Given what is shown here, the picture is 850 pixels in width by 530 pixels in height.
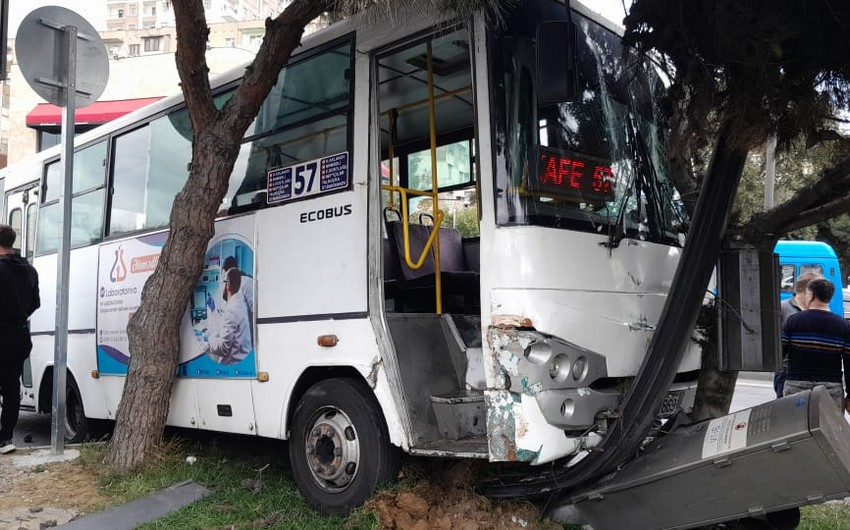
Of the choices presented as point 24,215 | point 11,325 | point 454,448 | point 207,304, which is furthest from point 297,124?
point 24,215

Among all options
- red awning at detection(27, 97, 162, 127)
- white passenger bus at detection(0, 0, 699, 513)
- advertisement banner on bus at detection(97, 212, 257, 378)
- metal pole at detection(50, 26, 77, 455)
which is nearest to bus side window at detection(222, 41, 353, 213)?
white passenger bus at detection(0, 0, 699, 513)

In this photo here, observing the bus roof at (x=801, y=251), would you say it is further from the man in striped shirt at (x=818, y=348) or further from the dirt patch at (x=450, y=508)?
the dirt patch at (x=450, y=508)

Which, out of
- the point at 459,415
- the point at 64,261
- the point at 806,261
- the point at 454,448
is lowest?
the point at 454,448

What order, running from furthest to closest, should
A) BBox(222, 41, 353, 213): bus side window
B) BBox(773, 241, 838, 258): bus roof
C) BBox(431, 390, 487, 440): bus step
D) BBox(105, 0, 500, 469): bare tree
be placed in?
BBox(773, 241, 838, 258): bus roof → BBox(105, 0, 500, 469): bare tree → BBox(222, 41, 353, 213): bus side window → BBox(431, 390, 487, 440): bus step

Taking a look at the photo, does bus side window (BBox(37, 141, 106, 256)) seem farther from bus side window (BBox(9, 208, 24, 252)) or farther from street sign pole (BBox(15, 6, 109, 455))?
street sign pole (BBox(15, 6, 109, 455))

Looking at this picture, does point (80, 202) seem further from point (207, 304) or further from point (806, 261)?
point (806, 261)

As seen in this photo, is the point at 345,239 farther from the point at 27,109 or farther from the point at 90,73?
the point at 27,109

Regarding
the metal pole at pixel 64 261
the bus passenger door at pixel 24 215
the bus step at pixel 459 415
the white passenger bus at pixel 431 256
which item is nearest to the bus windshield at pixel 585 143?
the white passenger bus at pixel 431 256

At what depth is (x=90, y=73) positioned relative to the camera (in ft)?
20.9

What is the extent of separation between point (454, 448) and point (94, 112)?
76.2ft

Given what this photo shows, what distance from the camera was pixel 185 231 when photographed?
5.54 meters

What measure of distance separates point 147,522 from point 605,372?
296cm

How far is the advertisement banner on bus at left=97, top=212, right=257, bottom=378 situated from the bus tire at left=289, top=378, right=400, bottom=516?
72 cm

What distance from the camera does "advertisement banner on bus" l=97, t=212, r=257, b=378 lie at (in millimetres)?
5430
